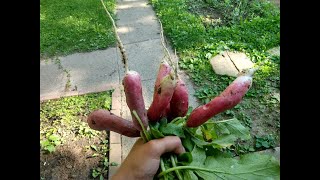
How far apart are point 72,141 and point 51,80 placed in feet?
3.52

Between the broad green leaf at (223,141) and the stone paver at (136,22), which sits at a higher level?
the broad green leaf at (223,141)

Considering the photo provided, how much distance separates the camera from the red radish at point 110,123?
1.61m

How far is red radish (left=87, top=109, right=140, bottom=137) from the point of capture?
1.61 metres

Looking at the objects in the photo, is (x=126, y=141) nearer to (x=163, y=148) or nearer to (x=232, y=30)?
(x=163, y=148)

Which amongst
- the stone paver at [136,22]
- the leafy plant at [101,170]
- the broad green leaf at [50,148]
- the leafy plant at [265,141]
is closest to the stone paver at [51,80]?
the broad green leaf at [50,148]

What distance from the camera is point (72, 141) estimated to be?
3062 millimetres

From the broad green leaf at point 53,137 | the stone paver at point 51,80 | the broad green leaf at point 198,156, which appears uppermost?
the broad green leaf at point 198,156

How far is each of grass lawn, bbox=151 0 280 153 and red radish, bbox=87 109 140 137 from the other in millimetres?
1379

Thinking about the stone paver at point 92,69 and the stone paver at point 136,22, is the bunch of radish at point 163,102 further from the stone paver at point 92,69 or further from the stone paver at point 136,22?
the stone paver at point 136,22

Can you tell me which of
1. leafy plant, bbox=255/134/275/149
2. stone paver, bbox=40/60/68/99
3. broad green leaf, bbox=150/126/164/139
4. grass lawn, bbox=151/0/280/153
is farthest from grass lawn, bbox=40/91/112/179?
broad green leaf, bbox=150/126/164/139

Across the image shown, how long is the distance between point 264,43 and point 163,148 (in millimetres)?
2852

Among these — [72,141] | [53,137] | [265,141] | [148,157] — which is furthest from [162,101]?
[53,137]

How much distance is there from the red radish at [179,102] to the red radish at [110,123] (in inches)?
7.5

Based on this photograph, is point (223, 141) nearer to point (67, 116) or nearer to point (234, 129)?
point (234, 129)
